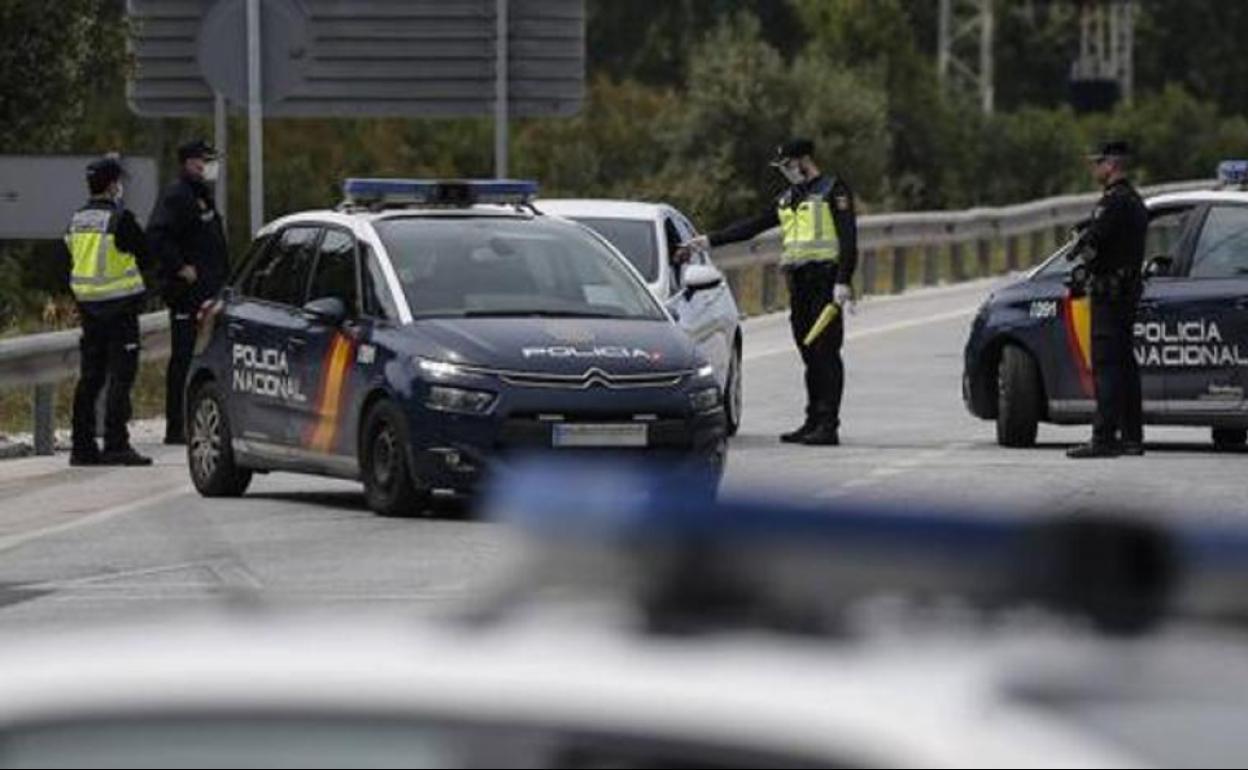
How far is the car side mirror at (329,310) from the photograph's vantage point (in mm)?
18984

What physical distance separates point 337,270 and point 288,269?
526mm

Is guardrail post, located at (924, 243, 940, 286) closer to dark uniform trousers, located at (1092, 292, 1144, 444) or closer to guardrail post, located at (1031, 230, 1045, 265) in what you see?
guardrail post, located at (1031, 230, 1045, 265)

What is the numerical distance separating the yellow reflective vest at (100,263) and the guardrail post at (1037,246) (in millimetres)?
26378

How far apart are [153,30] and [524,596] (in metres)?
29.6

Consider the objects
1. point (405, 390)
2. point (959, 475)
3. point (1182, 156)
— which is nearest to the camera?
point (405, 390)

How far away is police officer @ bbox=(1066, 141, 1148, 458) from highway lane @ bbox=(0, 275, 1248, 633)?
22cm

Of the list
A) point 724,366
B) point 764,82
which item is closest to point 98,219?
point 724,366

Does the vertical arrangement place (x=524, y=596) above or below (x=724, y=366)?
above

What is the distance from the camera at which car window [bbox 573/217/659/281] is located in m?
23.2

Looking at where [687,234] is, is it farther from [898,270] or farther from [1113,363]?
Answer: [898,270]

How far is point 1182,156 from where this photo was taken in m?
73.1

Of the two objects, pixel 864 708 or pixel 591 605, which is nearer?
pixel 864 708

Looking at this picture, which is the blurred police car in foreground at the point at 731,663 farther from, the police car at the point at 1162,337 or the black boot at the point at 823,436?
the black boot at the point at 823,436

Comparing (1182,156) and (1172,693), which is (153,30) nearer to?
(1172,693)
